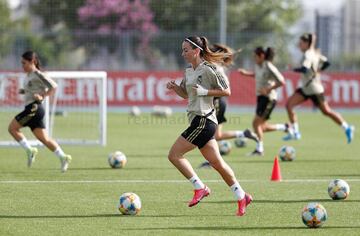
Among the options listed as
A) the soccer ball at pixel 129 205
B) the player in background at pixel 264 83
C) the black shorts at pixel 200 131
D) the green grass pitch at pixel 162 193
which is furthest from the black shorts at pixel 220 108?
A: the soccer ball at pixel 129 205

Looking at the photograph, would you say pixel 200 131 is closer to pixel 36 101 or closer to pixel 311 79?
pixel 36 101

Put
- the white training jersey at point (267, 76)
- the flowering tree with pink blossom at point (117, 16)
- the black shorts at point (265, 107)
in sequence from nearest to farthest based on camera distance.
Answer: the white training jersey at point (267, 76)
the black shorts at point (265, 107)
the flowering tree with pink blossom at point (117, 16)

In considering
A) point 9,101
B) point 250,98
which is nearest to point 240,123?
point 250,98

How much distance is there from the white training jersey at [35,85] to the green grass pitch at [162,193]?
1247mm

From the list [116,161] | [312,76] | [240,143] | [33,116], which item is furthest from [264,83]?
[33,116]

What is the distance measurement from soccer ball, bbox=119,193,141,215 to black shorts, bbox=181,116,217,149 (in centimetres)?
100

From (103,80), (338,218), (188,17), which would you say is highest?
(188,17)

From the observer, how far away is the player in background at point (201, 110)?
11719mm

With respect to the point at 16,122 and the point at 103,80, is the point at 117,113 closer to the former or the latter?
the point at 103,80

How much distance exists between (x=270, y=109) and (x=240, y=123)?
38.1 feet

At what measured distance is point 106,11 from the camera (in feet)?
147

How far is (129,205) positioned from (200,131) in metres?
1.22

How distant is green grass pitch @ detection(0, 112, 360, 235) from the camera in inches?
417

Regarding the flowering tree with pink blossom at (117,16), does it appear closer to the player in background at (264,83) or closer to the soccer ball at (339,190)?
the player in background at (264,83)
